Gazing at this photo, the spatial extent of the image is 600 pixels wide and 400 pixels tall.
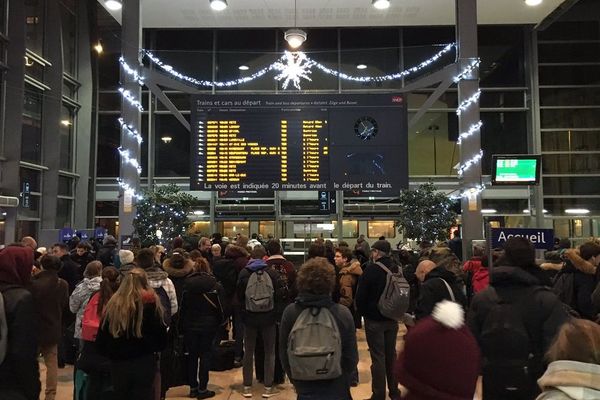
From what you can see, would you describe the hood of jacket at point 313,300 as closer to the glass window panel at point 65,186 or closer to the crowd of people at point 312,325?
the crowd of people at point 312,325

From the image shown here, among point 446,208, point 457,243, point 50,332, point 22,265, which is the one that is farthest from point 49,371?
point 446,208

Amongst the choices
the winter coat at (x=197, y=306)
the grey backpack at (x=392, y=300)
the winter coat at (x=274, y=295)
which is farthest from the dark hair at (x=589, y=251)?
the winter coat at (x=197, y=306)

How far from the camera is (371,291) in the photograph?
4.94m

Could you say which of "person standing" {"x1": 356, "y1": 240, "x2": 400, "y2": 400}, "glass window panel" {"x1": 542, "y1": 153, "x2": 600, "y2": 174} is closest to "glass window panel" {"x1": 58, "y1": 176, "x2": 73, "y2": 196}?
"person standing" {"x1": 356, "y1": 240, "x2": 400, "y2": 400}

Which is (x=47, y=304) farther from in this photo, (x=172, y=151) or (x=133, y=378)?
(x=172, y=151)

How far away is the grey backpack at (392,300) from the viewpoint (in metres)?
4.85

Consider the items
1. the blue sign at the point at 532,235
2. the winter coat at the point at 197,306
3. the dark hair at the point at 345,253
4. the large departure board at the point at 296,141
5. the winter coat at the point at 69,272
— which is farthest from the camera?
the large departure board at the point at 296,141

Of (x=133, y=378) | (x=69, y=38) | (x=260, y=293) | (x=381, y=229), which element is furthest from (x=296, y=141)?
(x=69, y=38)

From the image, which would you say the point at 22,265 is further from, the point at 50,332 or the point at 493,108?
the point at 493,108

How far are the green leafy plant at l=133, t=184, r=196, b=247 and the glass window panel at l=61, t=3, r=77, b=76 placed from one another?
6057 millimetres

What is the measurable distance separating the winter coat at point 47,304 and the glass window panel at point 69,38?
11.0 meters

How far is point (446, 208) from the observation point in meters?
12.0

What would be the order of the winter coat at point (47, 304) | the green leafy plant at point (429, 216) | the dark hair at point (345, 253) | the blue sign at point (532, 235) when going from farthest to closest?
the green leafy plant at point (429, 216)
the dark hair at point (345, 253)
the blue sign at point (532, 235)
the winter coat at point (47, 304)

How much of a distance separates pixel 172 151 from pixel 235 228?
299cm
